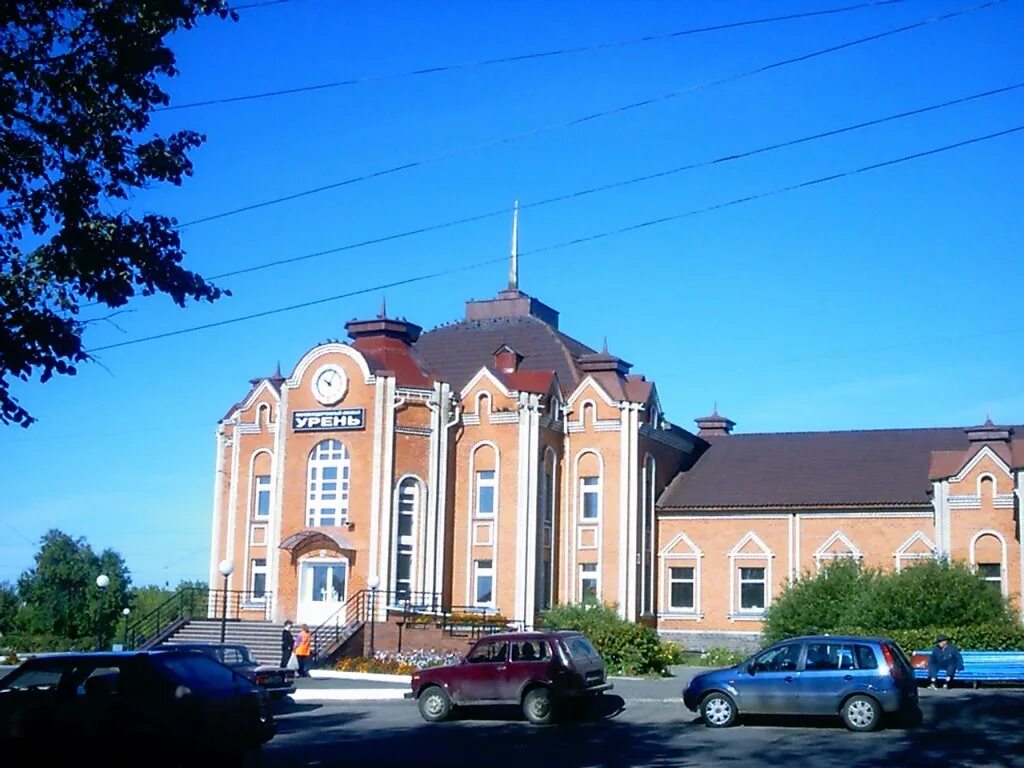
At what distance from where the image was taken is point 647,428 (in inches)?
1938

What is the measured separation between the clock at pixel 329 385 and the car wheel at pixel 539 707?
23.4m

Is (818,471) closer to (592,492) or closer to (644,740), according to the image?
(592,492)

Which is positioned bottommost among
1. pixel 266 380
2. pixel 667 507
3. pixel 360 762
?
pixel 360 762

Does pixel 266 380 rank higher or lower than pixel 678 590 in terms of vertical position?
higher

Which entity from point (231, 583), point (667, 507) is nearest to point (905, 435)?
point (667, 507)

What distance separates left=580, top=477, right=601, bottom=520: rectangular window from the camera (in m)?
48.2

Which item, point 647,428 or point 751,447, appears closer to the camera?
point 647,428

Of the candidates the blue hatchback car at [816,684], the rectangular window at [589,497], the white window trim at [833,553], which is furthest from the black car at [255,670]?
the white window trim at [833,553]

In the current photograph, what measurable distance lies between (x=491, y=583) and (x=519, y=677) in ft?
71.7

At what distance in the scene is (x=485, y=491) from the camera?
4725 cm

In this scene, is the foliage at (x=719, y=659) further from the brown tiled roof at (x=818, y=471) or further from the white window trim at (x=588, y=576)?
the brown tiled roof at (x=818, y=471)

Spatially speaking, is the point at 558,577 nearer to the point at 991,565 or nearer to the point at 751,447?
the point at 751,447

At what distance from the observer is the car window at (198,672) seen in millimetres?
15484

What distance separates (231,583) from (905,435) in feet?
88.2
